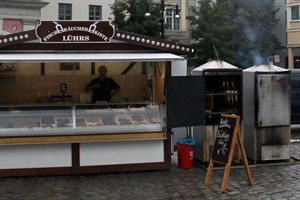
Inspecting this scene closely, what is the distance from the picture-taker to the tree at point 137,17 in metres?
28.9

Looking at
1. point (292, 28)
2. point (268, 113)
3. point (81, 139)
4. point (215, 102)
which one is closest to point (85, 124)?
point (81, 139)

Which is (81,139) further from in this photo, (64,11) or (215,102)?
(64,11)

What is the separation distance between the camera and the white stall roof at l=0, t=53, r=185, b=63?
7.90 metres

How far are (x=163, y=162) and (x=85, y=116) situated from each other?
173 centimetres

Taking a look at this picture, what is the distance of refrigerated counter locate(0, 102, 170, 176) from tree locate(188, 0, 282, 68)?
19609 mm

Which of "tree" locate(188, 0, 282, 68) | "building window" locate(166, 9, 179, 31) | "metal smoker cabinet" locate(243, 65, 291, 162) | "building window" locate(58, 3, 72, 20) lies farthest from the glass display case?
"building window" locate(166, 9, 179, 31)

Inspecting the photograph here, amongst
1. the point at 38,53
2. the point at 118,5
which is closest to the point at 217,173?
the point at 38,53

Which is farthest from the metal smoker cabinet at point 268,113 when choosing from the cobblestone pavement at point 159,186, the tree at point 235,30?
the tree at point 235,30

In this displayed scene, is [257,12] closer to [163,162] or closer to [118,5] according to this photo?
[118,5]

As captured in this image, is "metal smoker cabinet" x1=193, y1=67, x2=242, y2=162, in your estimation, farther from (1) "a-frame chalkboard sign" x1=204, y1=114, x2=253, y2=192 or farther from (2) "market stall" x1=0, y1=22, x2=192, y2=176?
(1) "a-frame chalkboard sign" x1=204, y1=114, x2=253, y2=192

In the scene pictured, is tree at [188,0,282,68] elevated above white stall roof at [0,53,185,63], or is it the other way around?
tree at [188,0,282,68]

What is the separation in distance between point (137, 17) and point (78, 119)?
21.5m

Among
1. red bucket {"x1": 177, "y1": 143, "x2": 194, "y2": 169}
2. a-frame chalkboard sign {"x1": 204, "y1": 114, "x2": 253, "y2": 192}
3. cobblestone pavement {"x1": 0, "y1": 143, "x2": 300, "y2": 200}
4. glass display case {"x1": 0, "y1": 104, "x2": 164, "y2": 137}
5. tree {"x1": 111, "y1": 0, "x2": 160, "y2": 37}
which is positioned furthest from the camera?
tree {"x1": 111, "y1": 0, "x2": 160, "y2": 37}

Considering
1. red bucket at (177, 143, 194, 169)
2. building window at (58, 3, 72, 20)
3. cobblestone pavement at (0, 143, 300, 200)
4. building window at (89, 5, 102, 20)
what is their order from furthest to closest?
building window at (89, 5, 102, 20) → building window at (58, 3, 72, 20) → red bucket at (177, 143, 194, 169) → cobblestone pavement at (0, 143, 300, 200)
